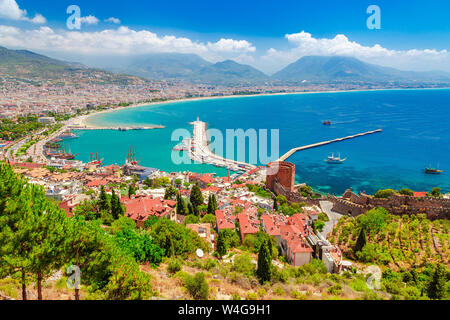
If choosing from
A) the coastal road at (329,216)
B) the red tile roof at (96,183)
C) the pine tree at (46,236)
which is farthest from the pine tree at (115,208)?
the red tile roof at (96,183)

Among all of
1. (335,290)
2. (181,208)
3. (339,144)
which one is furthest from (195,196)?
(339,144)

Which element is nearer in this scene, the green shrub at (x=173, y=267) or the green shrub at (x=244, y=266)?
the green shrub at (x=173, y=267)

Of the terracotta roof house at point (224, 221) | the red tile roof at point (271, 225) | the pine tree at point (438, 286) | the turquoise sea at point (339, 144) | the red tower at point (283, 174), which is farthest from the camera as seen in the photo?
the turquoise sea at point (339, 144)

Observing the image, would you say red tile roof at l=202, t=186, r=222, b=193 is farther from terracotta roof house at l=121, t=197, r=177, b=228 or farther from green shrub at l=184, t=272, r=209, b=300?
green shrub at l=184, t=272, r=209, b=300

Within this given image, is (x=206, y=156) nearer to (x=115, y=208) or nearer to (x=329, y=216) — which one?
(x=329, y=216)

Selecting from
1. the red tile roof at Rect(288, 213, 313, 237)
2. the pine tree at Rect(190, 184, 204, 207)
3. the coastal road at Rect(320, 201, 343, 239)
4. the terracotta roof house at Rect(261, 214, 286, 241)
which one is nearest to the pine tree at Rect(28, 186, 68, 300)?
the terracotta roof house at Rect(261, 214, 286, 241)

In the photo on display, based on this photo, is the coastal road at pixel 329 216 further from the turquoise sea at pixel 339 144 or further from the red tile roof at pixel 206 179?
the red tile roof at pixel 206 179
